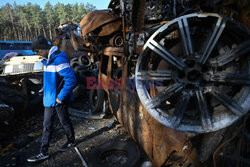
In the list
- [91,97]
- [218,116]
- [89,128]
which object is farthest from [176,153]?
[91,97]

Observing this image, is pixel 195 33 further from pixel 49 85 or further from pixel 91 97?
pixel 91 97

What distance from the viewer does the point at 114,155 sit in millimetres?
3230

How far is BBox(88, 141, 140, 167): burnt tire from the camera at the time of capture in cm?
284

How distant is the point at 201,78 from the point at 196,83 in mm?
68

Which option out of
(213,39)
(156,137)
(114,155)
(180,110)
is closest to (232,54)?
(213,39)

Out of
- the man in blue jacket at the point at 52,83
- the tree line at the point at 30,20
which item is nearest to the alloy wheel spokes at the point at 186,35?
the man in blue jacket at the point at 52,83

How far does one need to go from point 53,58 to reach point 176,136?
237 cm

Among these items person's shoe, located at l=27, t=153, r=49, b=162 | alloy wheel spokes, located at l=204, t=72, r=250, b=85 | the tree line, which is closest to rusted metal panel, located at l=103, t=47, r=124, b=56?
alloy wheel spokes, located at l=204, t=72, r=250, b=85

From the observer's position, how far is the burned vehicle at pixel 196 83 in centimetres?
157

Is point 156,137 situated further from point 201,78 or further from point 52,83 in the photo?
point 52,83

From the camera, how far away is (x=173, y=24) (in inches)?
66.0

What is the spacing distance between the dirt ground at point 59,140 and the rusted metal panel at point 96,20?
243 centimetres

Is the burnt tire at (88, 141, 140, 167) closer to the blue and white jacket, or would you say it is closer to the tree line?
the blue and white jacket

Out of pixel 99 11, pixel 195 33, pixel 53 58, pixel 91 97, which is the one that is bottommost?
pixel 91 97
